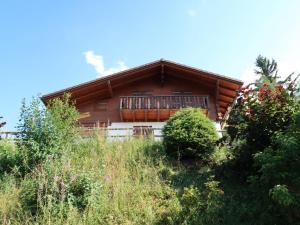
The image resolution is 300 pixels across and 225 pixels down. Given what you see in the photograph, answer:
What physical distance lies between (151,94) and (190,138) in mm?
11677

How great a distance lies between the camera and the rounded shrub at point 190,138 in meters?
11.3

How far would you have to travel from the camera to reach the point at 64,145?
10.6m

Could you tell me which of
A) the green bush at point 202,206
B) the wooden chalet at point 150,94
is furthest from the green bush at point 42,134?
the wooden chalet at point 150,94

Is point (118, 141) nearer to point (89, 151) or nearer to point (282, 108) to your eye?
point (89, 151)

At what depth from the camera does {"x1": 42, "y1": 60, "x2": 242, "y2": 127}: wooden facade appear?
69.5 feet

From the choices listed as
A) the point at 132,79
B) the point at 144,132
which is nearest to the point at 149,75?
the point at 132,79

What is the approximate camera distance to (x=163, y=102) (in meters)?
21.3

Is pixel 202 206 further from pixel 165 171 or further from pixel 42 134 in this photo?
pixel 42 134

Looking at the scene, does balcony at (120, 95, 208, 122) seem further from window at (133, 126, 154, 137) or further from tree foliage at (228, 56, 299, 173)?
tree foliage at (228, 56, 299, 173)

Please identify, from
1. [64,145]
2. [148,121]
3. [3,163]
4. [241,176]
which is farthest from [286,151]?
[148,121]

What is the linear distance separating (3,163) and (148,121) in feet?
36.4

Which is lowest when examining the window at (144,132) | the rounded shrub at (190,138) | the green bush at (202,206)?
the green bush at (202,206)

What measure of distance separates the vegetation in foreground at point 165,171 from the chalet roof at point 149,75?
9.09 metres

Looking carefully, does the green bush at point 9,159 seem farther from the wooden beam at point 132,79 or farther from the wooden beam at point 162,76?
the wooden beam at point 162,76
